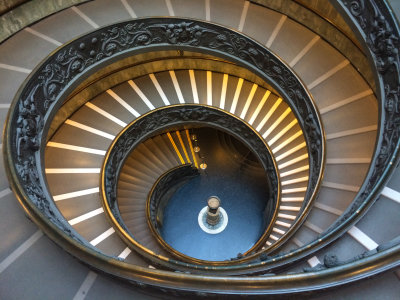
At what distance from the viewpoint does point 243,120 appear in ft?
31.2

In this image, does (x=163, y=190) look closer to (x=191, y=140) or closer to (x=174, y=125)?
(x=191, y=140)

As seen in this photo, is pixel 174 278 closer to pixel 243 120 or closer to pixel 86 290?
pixel 86 290

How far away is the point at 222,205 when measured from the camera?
1184cm

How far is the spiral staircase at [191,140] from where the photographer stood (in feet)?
10.8

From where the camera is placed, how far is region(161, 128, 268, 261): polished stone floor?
35.7 ft

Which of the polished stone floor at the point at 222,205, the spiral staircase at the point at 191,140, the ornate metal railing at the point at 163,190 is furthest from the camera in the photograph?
the polished stone floor at the point at 222,205

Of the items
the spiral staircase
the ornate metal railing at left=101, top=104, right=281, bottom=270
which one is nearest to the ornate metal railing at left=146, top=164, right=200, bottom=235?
the spiral staircase

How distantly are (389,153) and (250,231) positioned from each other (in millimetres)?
7178

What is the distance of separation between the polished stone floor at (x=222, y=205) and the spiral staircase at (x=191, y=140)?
1132mm

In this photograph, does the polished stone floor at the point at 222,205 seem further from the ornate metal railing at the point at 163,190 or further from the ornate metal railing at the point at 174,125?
the ornate metal railing at the point at 174,125

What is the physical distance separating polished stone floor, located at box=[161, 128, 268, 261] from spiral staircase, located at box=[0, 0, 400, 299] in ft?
3.72

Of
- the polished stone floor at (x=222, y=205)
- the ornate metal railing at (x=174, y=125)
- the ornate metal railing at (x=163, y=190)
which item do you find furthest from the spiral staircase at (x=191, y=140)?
the polished stone floor at (x=222, y=205)

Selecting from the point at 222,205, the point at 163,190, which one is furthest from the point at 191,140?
the point at 222,205

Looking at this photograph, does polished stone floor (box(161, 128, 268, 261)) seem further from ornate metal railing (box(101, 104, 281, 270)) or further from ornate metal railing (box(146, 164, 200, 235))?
ornate metal railing (box(101, 104, 281, 270))
